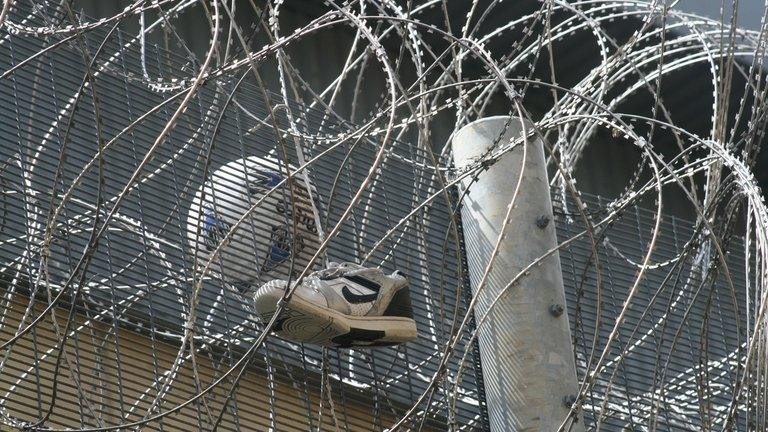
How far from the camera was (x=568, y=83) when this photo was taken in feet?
36.2

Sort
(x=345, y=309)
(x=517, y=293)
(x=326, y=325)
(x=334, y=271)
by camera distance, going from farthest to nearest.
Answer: (x=517, y=293) < (x=334, y=271) < (x=345, y=309) < (x=326, y=325)

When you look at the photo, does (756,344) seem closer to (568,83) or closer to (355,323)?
(355,323)

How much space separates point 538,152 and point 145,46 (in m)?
1.46

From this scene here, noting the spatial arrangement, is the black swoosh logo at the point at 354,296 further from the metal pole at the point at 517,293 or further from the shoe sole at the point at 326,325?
the metal pole at the point at 517,293

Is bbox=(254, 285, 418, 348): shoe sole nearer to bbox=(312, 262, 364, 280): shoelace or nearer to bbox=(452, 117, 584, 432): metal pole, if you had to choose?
bbox=(312, 262, 364, 280): shoelace

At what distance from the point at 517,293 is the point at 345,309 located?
24.4 inches

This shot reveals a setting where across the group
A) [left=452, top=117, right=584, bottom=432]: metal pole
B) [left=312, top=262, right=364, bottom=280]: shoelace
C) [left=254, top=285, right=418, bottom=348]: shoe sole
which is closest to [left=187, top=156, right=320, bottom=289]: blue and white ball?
[left=312, top=262, right=364, bottom=280]: shoelace

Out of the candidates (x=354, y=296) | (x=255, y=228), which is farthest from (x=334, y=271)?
(x=255, y=228)

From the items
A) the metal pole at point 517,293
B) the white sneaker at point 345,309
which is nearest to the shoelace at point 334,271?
the white sneaker at point 345,309

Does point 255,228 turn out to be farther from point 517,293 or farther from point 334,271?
point 517,293

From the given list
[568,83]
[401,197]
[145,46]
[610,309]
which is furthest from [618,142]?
[145,46]

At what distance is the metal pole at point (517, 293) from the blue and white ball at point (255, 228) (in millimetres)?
578

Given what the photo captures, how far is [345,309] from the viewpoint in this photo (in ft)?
14.7

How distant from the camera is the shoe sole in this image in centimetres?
419
